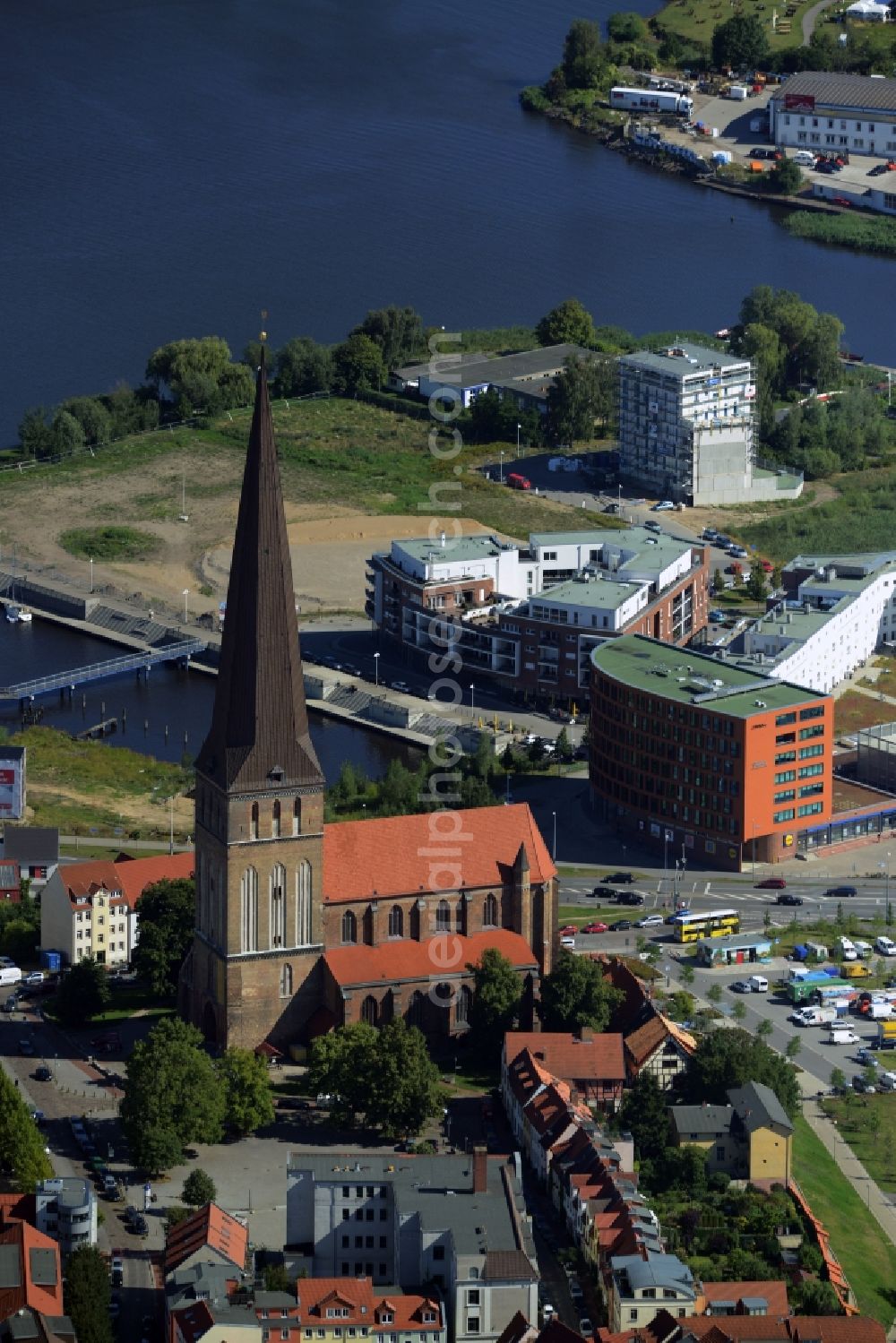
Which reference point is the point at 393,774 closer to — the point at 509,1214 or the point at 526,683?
the point at 526,683

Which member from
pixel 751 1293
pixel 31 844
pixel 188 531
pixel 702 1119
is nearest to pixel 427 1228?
pixel 751 1293

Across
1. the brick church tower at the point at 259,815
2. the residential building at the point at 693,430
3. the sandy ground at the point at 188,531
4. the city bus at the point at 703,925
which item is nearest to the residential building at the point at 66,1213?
the brick church tower at the point at 259,815

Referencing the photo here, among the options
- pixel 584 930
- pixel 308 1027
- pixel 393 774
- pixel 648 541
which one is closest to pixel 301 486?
pixel 648 541

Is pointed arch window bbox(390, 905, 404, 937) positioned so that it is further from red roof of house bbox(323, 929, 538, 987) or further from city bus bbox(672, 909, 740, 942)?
city bus bbox(672, 909, 740, 942)

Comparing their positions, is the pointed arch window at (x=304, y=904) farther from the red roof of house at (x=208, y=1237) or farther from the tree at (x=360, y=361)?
the tree at (x=360, y=361)

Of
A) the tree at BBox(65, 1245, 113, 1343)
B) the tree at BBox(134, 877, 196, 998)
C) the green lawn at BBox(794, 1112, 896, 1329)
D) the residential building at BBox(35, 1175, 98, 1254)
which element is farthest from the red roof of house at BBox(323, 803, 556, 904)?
the tree at BBox(65, 1245, 113, 1343)

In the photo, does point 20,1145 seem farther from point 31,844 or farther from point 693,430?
point 693,430
